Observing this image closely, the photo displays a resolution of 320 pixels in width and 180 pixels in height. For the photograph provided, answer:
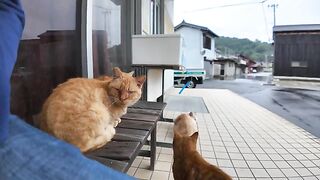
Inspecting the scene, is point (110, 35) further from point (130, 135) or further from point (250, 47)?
point (250, 47)

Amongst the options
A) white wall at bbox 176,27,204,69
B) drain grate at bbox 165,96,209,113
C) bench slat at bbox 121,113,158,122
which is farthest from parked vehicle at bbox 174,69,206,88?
bench slat at bbox 121,113,158,122

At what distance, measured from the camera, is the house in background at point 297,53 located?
1672 cm

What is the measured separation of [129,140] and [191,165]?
40 centimetres

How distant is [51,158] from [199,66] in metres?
A: 19.3

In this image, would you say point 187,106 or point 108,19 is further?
point 187,106

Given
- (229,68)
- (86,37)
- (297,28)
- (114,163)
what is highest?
(297,28)

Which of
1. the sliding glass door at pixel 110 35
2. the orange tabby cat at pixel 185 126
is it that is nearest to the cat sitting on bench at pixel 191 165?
the orange tabby cat at pixel 185 126

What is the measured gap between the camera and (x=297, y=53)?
17.2 metres

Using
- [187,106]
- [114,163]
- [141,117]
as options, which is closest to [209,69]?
[187,106]

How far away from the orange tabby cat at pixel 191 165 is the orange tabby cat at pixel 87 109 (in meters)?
0.49

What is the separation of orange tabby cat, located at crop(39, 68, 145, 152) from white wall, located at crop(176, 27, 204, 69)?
18319mm

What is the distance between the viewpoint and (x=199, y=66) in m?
19.5

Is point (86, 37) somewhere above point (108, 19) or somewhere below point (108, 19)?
below

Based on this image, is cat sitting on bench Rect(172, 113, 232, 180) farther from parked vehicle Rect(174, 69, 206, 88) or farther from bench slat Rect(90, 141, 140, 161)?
parked vehicle Rect(174, 69, 206, 88)
